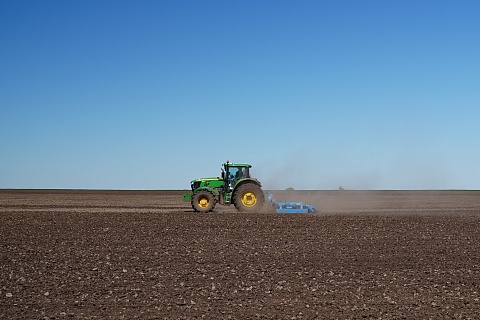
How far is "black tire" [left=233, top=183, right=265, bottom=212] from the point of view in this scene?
27.7 meters

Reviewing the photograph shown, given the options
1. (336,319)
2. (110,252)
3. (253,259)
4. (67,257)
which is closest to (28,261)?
(67,257)

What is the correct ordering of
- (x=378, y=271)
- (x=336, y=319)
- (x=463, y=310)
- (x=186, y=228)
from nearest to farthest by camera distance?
(x=336, y=319), (x=463, y=310), (x=378, y=271), (x=186, y=228)

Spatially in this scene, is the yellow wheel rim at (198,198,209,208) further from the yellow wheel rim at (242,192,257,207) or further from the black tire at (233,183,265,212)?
the yellow wheel rim at (242,192,257,207)

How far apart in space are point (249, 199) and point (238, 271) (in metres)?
14.6

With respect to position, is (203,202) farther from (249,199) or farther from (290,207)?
(290,207)

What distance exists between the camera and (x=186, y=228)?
21406 mm

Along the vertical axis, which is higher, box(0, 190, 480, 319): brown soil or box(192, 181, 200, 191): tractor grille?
box(192, 181, 200, 191): tractor grille

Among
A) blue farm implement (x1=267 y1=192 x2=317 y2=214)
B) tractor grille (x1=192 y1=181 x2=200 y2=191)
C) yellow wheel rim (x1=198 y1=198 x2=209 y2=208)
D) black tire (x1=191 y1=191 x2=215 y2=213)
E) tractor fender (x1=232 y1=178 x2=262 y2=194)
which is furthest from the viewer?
tractor grille (x1=192 y1=181 x2=200 y2=191)

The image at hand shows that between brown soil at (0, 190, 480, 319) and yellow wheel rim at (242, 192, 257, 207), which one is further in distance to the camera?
yellow wheel rim at (242, 192, 257, 207)

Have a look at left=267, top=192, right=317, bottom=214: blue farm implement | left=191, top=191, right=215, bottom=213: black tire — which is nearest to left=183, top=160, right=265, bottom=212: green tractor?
left=191, top=191, right=215, bottom=213: black tire

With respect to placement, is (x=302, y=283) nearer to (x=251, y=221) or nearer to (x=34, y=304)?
(x=34, y=304)

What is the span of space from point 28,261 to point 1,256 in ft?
4.49

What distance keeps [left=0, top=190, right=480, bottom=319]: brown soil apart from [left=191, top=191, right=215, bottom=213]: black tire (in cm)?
561

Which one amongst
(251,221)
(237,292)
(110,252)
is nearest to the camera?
(237,292)
